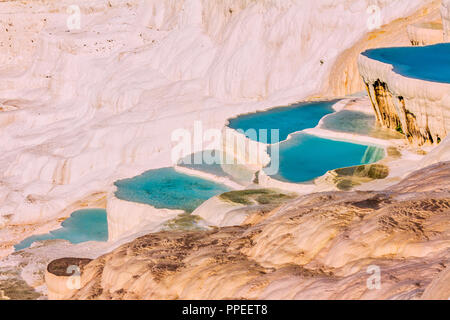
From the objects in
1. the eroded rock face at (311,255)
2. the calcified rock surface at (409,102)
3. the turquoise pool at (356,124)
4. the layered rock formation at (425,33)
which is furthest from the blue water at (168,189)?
the layered rock formation at (425,33)

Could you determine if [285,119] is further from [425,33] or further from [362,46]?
[425,33]

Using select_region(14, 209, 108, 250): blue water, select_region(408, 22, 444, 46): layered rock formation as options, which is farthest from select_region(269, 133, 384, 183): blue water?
select_region(14, 209, 108, 250): blue water

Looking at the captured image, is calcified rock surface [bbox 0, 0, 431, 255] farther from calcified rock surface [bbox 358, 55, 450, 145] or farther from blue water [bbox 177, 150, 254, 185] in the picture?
calcified rock surface [bbox 358, 55, 450, 145]

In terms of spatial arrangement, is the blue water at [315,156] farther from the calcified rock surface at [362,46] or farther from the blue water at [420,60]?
the calcified rock surface at [362,46]

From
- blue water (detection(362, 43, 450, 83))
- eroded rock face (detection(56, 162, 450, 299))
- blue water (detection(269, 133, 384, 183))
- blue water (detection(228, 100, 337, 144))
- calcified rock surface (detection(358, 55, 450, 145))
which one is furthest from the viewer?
blue water (detection(228, 100, 337, 144))
